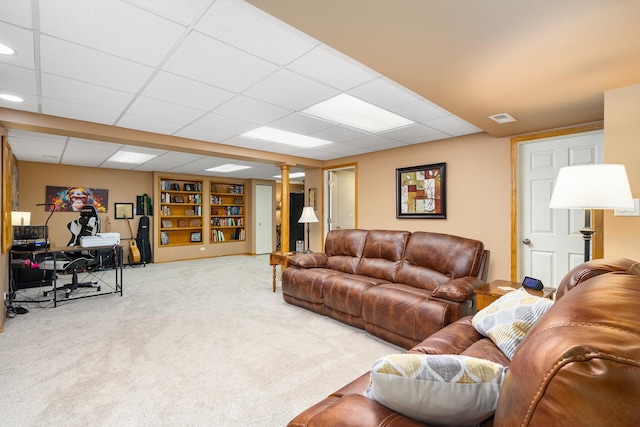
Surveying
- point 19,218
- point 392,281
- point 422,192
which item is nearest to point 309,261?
point 392,281

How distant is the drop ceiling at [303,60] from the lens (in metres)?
1.45

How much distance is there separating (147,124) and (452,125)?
11.9 feet

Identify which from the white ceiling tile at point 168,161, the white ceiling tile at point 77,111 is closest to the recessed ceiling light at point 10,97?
the white ceiling tile at point 77,111

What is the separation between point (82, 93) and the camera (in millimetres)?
2732

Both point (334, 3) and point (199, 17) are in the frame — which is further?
point (199, 17)

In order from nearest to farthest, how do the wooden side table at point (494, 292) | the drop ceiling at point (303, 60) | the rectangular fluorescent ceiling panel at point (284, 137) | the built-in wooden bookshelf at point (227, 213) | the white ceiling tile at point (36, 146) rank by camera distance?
1. the drop ceiling at point (303, 60)
2. the wooden side table at point (494, 292)
3. the rectangular fluorescent ceiling panel at point (284, 137)
4. the white ceiling tile at point (36, 146)
5. the built-in wooden bookshelf at point (227, 213)

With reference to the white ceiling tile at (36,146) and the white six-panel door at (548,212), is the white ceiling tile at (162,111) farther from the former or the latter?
the white six-panel door at (548,212)

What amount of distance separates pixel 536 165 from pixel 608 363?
3699mm

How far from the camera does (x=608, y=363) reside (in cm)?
48

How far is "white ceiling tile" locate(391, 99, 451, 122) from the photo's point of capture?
2961 mm

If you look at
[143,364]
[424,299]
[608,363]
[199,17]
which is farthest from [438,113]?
[143,364]

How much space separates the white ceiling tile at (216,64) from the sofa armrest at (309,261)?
2359mm

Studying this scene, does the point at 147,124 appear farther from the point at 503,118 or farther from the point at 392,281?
the point at 503,118

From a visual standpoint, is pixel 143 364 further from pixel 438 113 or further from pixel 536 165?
pixel 536 165
